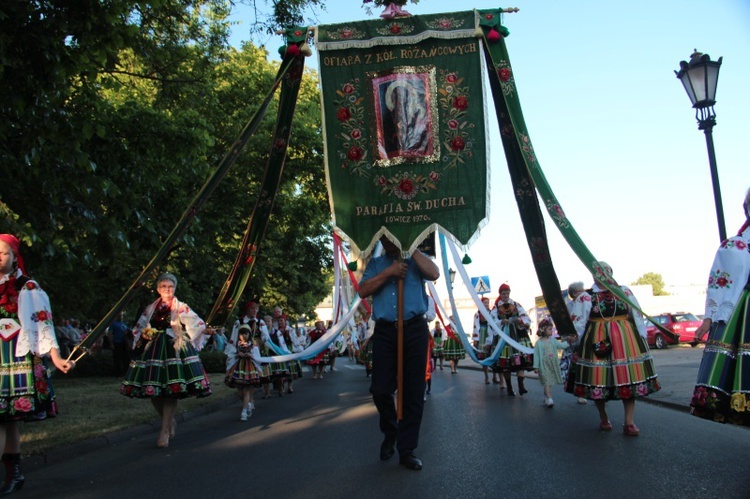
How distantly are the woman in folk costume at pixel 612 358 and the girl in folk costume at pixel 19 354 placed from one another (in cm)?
536

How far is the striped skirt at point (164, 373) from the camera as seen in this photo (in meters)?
8.05

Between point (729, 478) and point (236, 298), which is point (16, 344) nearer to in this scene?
point (236, 298)

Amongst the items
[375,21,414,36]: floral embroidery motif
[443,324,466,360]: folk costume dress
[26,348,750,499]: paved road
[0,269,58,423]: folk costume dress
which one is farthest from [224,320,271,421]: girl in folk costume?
[443,324,466,360]: folk costume dress

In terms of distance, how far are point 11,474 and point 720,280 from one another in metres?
5.68

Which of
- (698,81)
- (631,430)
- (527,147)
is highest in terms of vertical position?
(698,81)

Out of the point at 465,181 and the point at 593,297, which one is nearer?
the point at 465,181

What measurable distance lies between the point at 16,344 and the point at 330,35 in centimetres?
381

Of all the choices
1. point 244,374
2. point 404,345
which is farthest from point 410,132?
point 244,374

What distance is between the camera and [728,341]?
198 inches

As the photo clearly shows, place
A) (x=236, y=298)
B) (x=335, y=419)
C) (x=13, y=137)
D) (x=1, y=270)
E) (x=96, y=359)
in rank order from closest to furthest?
(x=1, y=270) → (x=236, y=298) → (x=13, y=137) → (x=335, y=419) → (x=96, y=359)

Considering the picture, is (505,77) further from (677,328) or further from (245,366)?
(677,328)

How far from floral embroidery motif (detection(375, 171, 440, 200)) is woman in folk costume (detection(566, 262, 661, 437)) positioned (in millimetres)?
2648

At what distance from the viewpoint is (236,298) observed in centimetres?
691

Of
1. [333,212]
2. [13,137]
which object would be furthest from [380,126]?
[13,137]
